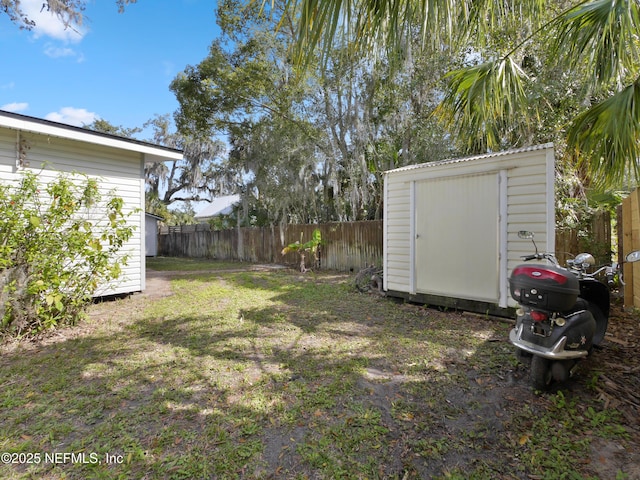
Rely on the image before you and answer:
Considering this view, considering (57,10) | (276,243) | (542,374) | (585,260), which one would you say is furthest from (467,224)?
(276,243)

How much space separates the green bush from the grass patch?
355mm

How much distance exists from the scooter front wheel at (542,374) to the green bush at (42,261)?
4816 millimetres

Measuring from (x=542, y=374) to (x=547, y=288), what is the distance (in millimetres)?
712

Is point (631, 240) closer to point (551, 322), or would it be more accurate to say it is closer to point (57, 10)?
point (551, 322)

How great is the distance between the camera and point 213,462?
194 cm

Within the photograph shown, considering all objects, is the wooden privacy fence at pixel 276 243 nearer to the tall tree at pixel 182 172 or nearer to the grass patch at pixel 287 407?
the grass patch at pixel 287 407

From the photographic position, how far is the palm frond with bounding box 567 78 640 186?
2660 mm

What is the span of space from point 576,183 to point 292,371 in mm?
6905

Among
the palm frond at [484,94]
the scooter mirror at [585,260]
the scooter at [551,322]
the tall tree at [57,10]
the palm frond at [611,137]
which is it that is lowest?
the scooter at [551,322]

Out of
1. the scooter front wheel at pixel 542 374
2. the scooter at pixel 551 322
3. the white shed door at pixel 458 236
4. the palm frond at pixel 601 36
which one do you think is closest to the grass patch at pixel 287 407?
the scooter front wheel at pixel 542 374

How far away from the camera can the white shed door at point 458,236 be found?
471cm

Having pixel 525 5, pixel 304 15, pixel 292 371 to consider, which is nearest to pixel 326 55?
pixel 304 15

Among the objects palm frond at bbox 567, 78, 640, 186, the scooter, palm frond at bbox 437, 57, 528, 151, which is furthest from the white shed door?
the scooter

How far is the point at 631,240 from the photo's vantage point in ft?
14.8
